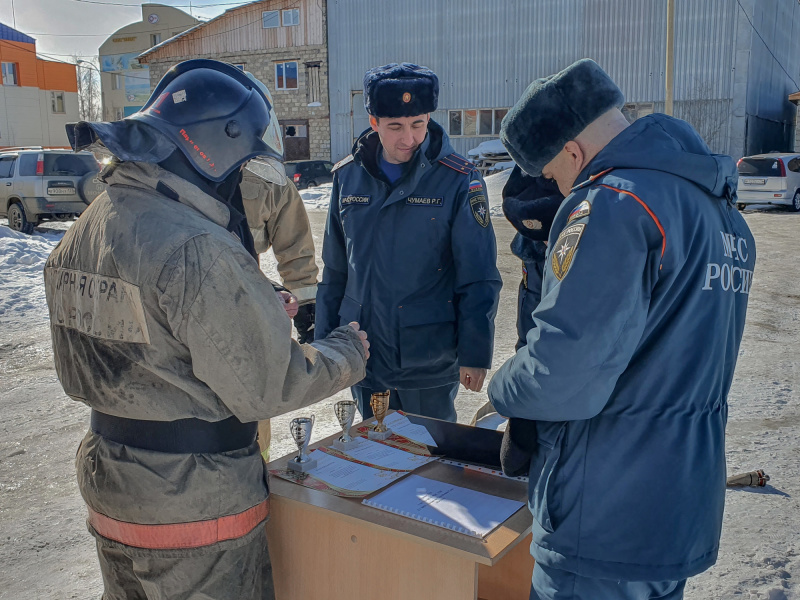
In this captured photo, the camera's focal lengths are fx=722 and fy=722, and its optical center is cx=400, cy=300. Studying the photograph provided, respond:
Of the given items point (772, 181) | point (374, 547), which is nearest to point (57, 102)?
point (772, 181)

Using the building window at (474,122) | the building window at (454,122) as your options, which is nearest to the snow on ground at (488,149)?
the building window at (474,122)

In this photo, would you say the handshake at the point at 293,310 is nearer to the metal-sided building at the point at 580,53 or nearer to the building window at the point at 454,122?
the metal-sided building at the point at 580,53

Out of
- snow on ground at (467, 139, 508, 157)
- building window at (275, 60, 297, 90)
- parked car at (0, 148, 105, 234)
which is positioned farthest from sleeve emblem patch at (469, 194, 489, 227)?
building window at (275, 60, 297, 90)

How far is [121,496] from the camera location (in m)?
1.86

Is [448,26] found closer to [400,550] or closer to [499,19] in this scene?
[499,19]

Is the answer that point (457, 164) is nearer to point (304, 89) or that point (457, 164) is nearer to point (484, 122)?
point (484, 122)

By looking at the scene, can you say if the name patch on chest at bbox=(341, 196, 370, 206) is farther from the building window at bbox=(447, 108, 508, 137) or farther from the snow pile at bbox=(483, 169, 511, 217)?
the building window at bbox=(447, 108, 508, 137)

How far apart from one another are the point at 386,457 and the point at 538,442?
0.71 metres

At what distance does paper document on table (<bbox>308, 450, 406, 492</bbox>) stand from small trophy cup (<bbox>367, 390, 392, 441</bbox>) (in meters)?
0.24

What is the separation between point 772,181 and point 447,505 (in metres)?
18.7

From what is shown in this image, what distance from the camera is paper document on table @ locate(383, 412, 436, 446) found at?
8.27ft

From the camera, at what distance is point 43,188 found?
46.1 ft

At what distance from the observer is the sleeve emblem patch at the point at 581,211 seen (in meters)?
1.59

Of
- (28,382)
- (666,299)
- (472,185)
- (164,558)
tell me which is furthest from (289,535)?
(28,382)
